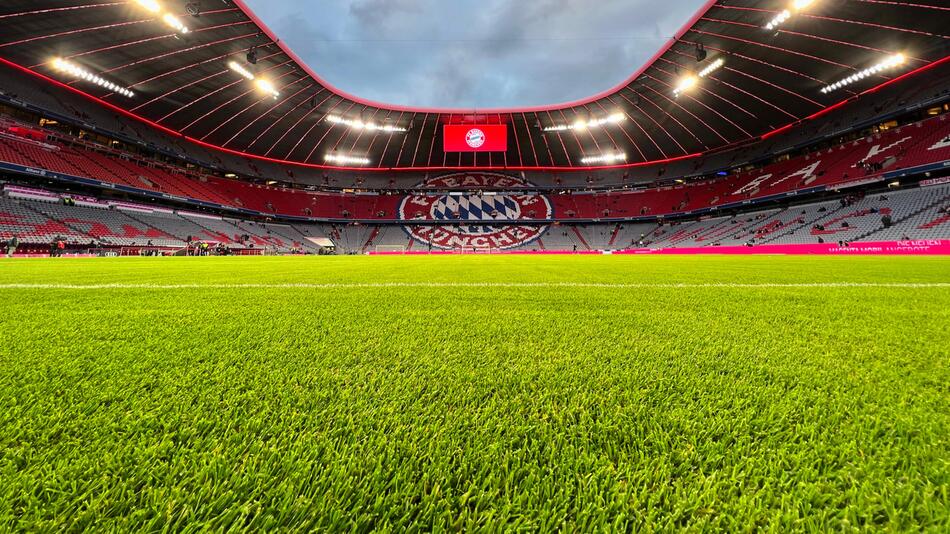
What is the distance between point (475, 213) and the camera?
1486 inches

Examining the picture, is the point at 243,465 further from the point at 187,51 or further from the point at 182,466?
the point at 187,51

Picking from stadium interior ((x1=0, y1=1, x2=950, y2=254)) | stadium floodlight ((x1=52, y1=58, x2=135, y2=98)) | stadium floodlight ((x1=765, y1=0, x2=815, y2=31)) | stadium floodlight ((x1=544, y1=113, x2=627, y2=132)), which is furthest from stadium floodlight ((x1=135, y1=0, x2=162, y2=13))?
stadium floodlight ((x1=544, y1=113, x2=627, y2=132))

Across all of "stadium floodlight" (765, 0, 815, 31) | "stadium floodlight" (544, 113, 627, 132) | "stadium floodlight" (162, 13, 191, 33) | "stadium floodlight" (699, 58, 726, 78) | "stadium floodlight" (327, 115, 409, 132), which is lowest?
"stadium floodlight" (765, 0, 815, 31)

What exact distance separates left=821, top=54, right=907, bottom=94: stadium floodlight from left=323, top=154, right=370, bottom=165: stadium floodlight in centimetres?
3629

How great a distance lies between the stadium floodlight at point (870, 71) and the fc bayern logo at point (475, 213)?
2185 centimetres

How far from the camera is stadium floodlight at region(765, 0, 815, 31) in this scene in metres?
13.7

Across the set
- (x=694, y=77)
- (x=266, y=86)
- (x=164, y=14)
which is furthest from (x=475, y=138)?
(x=164, y=14)

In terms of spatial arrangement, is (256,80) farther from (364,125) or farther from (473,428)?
(473,428)

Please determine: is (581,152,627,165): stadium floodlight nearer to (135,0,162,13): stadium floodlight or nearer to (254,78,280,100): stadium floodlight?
(254,78,280,100): stadium floodlight

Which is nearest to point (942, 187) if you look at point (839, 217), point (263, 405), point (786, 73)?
point (839, 217)

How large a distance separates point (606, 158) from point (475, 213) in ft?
48.2

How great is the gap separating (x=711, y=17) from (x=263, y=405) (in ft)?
71.8

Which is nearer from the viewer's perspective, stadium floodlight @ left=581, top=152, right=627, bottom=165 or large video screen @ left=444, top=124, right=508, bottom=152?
large video screen @ left=444, top=124, right=508, bottom=152

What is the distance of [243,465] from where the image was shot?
0.58 metres
